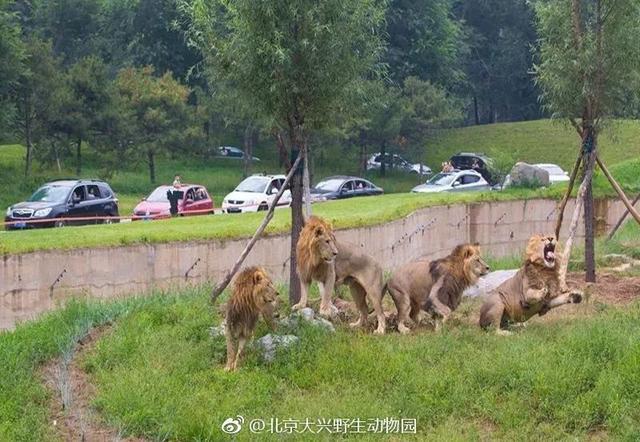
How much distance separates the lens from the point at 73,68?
40.3 metres

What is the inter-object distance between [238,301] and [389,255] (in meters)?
12.3

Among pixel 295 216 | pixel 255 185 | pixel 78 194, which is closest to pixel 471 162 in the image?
pixel 255 185

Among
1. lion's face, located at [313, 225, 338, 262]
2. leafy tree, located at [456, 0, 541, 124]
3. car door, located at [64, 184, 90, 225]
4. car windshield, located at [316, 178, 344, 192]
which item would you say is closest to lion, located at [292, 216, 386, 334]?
lion's face, located at [313, 225, 338, 262]

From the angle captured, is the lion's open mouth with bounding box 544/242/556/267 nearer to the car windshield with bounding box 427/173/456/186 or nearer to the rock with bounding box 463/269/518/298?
the rock with bounding box 463/269/518/298

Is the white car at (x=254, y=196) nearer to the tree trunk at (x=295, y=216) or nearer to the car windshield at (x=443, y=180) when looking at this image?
the car windshield at (x=443, y=180)

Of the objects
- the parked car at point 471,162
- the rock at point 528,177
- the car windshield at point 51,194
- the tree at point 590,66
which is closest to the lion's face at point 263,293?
the tree at point 590,66

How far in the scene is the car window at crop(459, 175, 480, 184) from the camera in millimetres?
38841

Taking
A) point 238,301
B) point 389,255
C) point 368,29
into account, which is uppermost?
point 368,29

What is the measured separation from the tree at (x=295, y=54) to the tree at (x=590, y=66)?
3502 millimetres

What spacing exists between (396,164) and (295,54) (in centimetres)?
3943

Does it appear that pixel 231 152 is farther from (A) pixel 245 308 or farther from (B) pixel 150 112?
(A) pixel 245 308

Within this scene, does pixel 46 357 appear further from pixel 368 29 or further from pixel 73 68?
pixel 73 68

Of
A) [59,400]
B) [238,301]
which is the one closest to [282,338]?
[238,301]

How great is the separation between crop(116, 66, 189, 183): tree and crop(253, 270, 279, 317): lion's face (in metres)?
32.5
